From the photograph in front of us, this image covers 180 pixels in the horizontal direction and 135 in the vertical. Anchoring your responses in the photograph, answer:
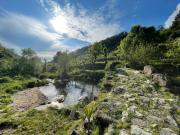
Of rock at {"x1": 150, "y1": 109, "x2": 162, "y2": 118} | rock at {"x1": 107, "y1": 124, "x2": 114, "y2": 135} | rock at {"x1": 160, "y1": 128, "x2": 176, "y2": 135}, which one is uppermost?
rock at {"x1": 150, "y1": 109, "x2": 162, "y2": 118}

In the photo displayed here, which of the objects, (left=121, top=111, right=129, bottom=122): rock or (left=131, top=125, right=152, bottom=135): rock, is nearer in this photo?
(left=131, top=125, right=152, bottom=135): rock

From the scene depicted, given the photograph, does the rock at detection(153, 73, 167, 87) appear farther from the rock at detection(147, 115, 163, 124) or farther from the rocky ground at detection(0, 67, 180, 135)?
the rock at detection(147, 115, 163, 124)

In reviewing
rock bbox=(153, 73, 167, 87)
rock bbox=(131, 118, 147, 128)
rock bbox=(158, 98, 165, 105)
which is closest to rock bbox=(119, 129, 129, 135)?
rock bbox=(131, 118, 147, 128)

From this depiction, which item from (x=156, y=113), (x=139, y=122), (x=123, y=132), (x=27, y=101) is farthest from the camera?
(x=27, y=101)

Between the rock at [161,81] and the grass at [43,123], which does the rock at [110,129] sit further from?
the rock at [161,81]

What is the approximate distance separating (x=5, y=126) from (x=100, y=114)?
8096 mm

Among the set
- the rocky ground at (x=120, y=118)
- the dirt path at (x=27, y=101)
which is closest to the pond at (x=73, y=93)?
the dirt path at (x=27, y=101)

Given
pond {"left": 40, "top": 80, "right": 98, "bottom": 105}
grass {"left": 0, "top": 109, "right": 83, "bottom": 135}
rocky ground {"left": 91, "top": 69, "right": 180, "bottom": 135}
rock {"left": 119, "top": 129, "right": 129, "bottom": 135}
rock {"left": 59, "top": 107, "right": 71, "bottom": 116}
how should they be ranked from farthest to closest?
pond {"left": 40, "top": 80, "right": 98, "bottom": 105}
rock {"left": 59, "top": 107, "right": 71, "bottom": 116}
grass {"left": 0, "top": 109, "right": 83, "bottom": 135}
rocky ground {"left": 91, "top": 69, "right": 180, "bottom": 135}
rock {"left": 119, "top": 129, "right": 129, "bottom": 135}

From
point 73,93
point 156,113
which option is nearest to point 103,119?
point 156,113

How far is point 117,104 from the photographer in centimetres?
1173

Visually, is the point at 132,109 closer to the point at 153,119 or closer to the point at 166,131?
the point at 153,119

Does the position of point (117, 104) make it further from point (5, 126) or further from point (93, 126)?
point (5, 126)

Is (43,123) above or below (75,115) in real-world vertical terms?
below

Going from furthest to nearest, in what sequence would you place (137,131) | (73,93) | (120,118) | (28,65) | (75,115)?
(28,65), (73,93), (75,115), (120,118), (137,131)
